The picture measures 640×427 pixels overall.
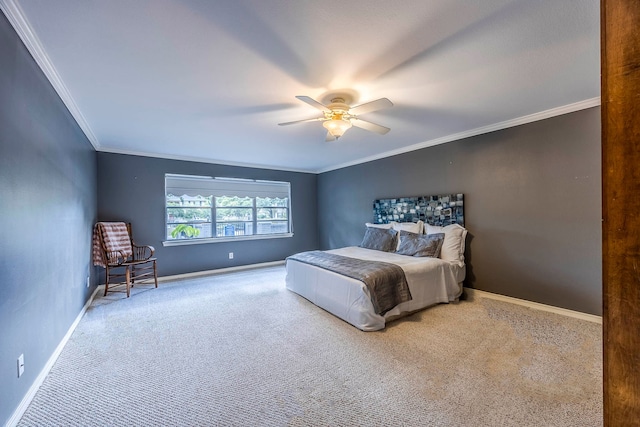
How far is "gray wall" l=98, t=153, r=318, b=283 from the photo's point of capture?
4.42 metres

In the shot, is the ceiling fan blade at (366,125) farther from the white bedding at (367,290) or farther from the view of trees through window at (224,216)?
the view of trees through window at (224,216)

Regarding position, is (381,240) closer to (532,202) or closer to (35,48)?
(532,202)

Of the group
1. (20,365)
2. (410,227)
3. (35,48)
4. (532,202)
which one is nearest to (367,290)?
(410,227)

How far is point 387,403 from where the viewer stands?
1.66 m

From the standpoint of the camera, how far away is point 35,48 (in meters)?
1.78

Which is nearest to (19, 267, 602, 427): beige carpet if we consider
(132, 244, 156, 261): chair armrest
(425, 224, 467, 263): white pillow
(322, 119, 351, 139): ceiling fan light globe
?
(425, 224, 467, 263): white pillow

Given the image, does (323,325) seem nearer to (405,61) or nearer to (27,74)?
(405,61)

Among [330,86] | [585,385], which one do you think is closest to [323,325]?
[585,385]

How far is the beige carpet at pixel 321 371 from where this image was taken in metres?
1.57

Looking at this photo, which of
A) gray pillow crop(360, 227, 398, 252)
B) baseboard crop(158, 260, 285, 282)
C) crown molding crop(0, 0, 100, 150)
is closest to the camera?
crown molding crop(0, 0, 100, 150)

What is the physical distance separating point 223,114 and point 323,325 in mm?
2546

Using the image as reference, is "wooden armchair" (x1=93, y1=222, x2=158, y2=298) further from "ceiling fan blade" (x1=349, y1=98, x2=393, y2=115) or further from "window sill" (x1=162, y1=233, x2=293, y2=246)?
"ceiling fan blade" (x1=349, y1=98, x2=393, y2=115)

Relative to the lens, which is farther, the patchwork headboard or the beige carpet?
the patchwork headboard

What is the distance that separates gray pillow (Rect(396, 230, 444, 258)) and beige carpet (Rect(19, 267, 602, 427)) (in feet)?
2.50
